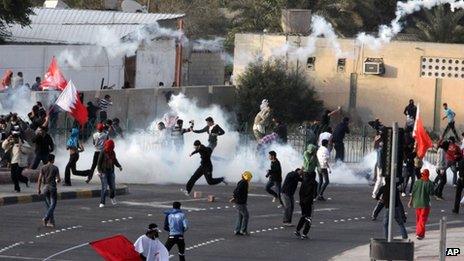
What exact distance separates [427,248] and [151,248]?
6.93 meters

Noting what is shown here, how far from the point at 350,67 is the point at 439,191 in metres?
17.3

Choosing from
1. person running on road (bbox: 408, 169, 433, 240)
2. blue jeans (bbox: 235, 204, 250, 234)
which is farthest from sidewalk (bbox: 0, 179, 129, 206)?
person running on road (bbox: 408, 169, 433, 240)

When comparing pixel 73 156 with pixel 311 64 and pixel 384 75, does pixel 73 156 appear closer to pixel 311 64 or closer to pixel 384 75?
pixel 311 64

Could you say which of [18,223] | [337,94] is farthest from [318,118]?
[18,223]

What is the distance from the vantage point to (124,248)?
67.5 ft

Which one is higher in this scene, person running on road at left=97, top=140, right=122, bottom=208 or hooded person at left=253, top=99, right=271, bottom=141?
hooded person at left=253, top=99, right=271, bottom=141

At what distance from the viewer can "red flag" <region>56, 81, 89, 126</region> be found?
36.0m

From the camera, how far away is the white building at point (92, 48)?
165 ft

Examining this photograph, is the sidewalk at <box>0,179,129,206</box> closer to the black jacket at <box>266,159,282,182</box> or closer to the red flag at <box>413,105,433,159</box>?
the black jacket at <box>266,159,282,182</box>

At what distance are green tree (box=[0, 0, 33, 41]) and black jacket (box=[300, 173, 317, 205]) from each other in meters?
24.9

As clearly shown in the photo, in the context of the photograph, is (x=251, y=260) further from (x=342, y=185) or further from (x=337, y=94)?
(x=337, y=94)

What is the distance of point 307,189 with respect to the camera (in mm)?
27516

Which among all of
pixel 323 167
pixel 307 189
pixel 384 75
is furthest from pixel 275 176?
pixel 384 75

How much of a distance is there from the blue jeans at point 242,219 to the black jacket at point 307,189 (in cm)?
102
